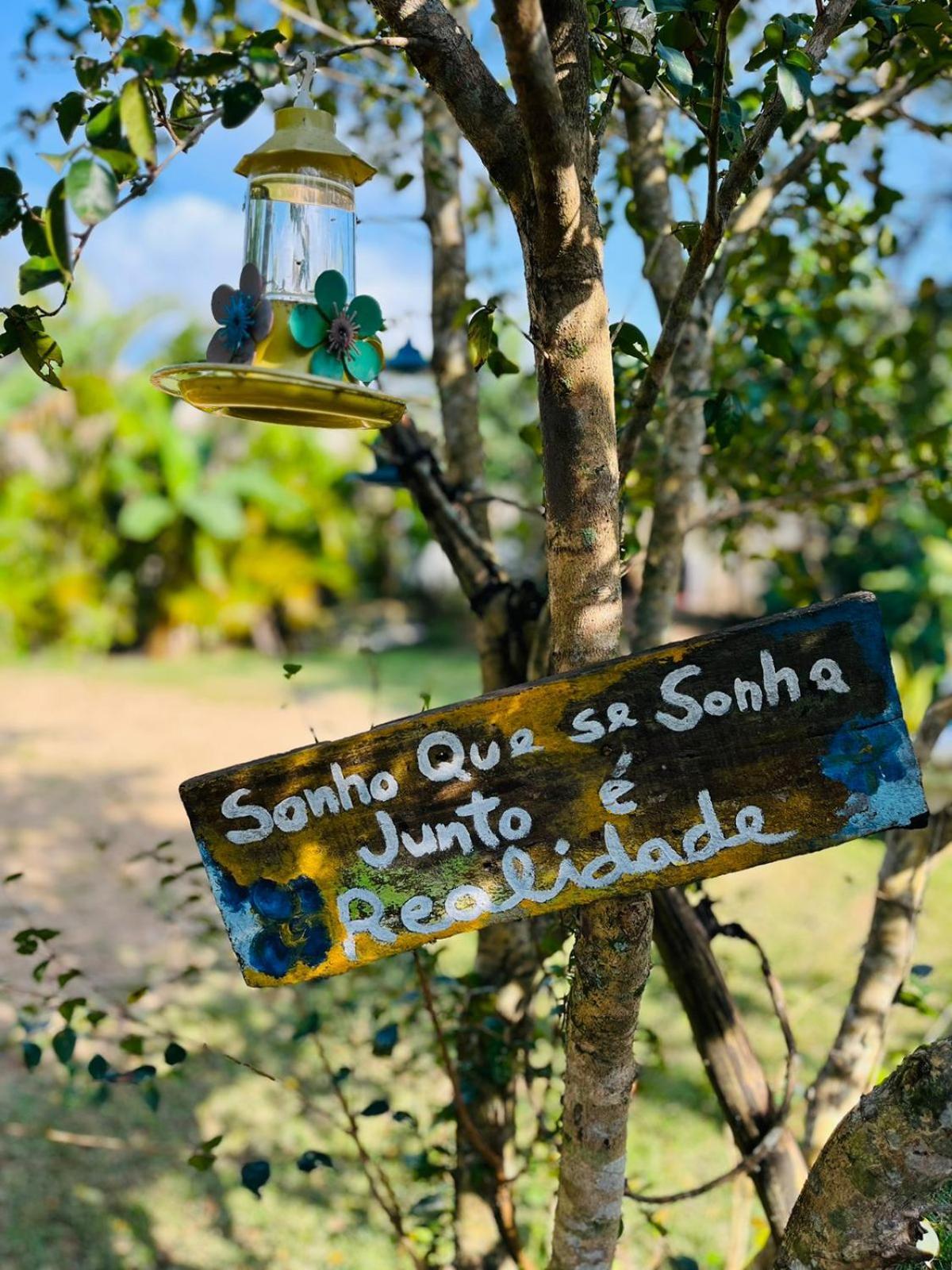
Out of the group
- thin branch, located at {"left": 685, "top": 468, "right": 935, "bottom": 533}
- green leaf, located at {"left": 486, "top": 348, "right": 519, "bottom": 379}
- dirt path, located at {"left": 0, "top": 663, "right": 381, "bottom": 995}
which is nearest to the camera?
green leaf, located at {"left": 486, "top": 348, "right": 519, "bottom": 379}

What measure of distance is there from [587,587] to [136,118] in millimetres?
675

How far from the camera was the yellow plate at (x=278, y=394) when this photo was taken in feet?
3.77

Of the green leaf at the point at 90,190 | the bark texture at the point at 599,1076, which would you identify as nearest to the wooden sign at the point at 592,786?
the bark texture at the point at 599,1076

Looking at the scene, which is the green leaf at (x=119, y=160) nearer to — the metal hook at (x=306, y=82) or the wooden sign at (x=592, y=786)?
the metal hook at (x=306, y=82)

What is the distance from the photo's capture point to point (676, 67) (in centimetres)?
116

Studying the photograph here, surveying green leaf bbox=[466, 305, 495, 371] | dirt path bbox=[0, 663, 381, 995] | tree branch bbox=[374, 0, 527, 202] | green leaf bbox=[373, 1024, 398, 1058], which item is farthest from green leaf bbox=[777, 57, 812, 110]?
dirt path bbox=[0, 663, 381, 995]

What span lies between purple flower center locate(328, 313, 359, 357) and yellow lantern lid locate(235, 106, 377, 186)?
21cm

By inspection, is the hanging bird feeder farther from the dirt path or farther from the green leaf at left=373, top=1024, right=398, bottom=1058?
the dirt path

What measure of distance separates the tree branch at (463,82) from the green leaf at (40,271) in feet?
1.49

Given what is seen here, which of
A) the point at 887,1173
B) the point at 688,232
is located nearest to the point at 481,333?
the point at 688,232

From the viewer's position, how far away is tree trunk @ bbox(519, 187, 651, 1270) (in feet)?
4.08

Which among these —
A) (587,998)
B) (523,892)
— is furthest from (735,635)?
(587,998)

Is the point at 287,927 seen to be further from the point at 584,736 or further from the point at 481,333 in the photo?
the point at 481,333

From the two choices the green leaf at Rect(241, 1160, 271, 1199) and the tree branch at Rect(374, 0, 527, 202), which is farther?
the green leaf at Rect(241, 1160, 271, 1199)
